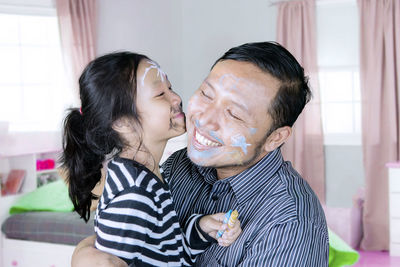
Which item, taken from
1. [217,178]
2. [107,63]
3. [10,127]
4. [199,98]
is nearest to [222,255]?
[217,178]

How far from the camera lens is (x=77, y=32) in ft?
15.8

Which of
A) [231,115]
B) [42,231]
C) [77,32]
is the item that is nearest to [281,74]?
[231,115]

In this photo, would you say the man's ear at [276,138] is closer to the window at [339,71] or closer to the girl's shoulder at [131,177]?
the girl's shoulder at [131,177]

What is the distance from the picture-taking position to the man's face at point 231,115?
3.90ft

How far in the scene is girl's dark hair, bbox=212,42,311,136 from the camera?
118 cm

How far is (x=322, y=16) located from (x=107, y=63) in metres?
4.09

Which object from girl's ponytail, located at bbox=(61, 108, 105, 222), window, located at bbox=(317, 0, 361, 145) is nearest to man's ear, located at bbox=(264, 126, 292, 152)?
girl's ponytail, located at bbox=(61, 108, 105, 222)

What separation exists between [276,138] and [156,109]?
1.13ft

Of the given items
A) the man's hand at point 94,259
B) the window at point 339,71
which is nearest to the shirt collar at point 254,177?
the man's hand at point 94,259

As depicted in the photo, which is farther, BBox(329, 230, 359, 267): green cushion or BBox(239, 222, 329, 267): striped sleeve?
BBox(329, 230, 359, 267): green cushion

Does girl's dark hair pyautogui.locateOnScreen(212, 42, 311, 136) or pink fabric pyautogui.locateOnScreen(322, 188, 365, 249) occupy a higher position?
girl's dark hair pyautogui.locateOnScreen(212, 42, 311, 136)

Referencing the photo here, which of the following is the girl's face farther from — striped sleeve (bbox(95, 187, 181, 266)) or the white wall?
the white wall

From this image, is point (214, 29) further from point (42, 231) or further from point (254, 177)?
point (254, 177)

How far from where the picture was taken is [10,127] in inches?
180
